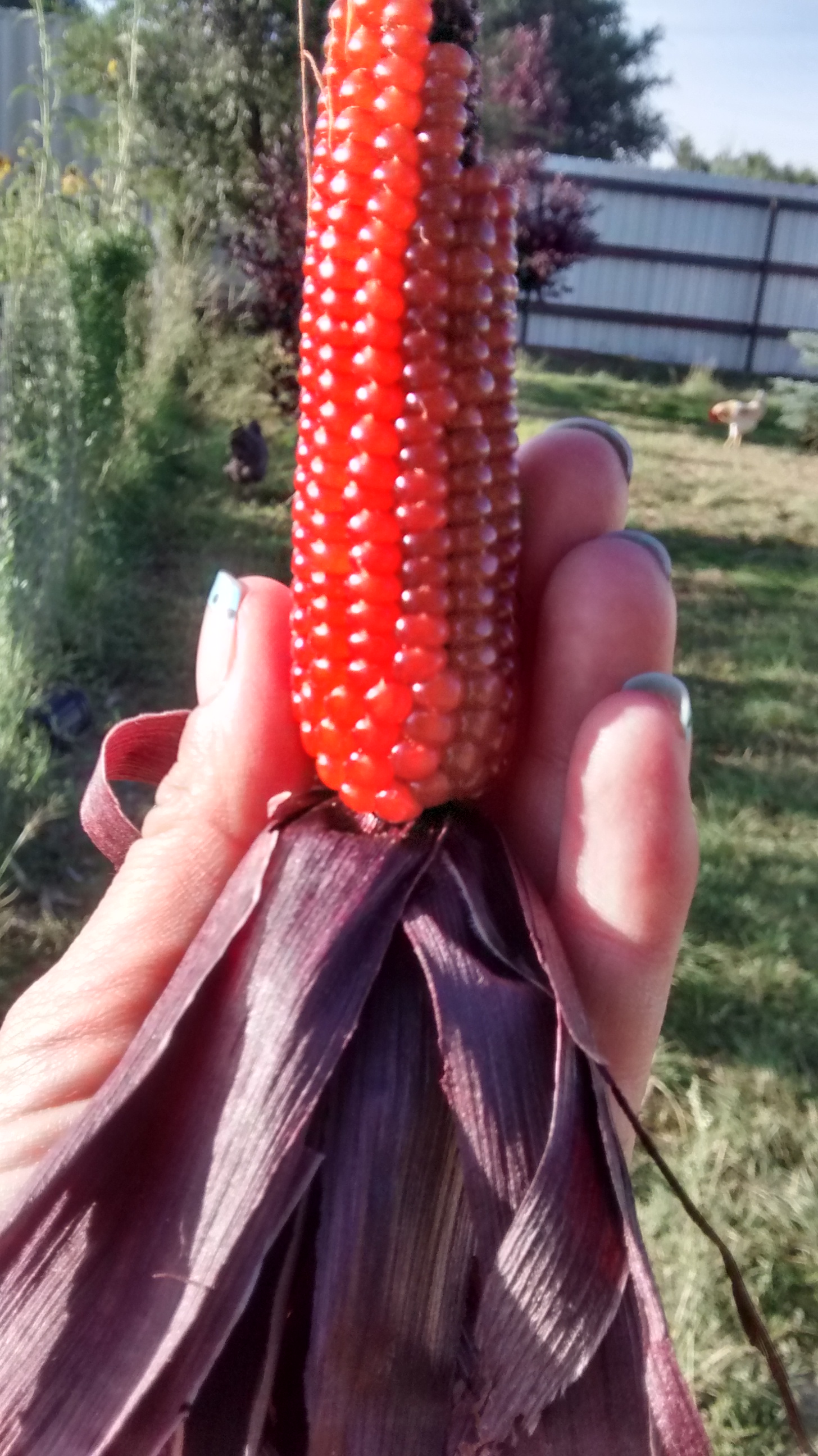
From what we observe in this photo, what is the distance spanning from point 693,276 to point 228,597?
31.1 feet

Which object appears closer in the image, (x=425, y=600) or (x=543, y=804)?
(x=425, y=600)

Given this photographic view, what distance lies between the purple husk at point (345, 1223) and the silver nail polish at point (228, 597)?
1.09 feet

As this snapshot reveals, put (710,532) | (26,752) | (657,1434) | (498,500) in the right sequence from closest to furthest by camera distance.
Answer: (657,1434) → (498,500) → (26,752) → (710,532)

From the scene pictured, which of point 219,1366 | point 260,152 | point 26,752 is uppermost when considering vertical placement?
point 260,152

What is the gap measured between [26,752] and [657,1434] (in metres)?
2.00

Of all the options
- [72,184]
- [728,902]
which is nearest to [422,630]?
[728,902]

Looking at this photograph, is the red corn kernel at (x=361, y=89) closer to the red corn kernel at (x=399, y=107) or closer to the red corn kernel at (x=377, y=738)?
the red corn kernel at (x=399, y=107)

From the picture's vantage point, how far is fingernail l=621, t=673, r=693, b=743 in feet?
2.92

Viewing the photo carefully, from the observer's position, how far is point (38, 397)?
269cm

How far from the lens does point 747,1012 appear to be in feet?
6.72

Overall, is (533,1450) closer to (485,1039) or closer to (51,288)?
(485,1039)

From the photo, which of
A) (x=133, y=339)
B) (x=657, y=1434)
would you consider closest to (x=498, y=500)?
(x=657, y=1434)

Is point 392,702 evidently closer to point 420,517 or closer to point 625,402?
point 420,517

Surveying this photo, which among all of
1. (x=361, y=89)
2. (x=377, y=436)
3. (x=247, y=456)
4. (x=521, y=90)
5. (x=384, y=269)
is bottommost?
(x=247, y=456)
